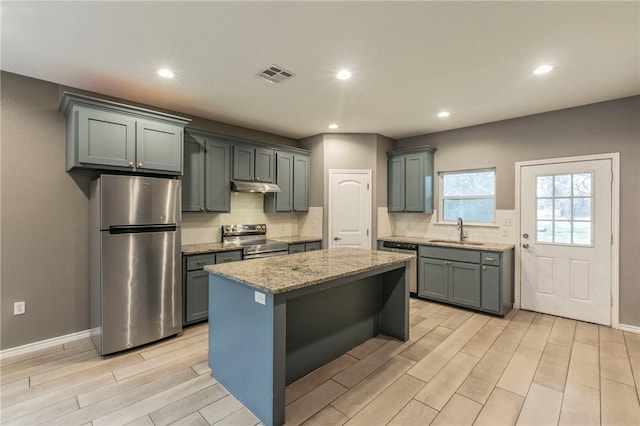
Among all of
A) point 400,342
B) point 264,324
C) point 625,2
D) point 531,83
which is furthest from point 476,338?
point 625,2

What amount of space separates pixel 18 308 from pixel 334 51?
3717mm

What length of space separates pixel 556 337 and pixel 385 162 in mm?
3303

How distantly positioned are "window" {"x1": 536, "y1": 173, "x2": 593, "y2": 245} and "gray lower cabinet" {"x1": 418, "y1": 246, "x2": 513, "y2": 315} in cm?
56

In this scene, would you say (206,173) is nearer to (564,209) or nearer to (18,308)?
(18,308)

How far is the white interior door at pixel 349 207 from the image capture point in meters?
4.92

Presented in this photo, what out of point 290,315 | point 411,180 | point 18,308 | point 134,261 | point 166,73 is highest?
point 166,73

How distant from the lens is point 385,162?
204 inches

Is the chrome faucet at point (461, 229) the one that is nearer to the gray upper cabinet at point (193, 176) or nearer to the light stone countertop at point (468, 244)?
the light stone countertop at point (468, 244)

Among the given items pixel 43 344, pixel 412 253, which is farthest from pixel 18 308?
pixel 412 253

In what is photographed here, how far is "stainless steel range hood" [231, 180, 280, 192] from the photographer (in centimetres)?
406

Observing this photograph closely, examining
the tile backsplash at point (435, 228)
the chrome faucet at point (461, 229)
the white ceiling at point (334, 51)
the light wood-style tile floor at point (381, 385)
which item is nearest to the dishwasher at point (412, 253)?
the tile backsplash at point (435, 228)

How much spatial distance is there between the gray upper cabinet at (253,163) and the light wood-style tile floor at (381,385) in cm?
217

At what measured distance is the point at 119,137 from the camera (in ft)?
9.55

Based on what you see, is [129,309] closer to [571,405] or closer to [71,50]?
[71,50]
